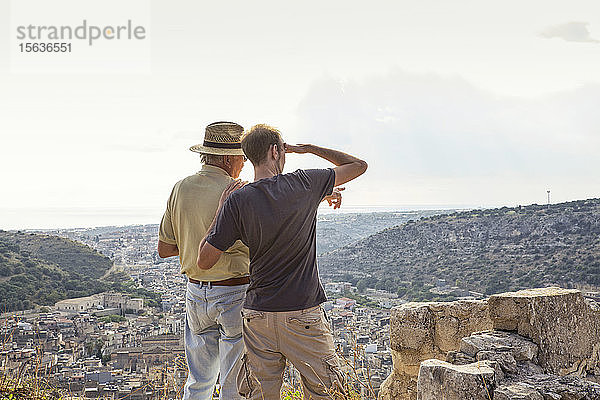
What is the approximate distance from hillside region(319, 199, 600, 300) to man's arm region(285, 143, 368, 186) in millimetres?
10231

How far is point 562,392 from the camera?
2551mm

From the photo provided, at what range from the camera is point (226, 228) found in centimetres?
303

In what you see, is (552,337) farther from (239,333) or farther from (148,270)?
(148,270)

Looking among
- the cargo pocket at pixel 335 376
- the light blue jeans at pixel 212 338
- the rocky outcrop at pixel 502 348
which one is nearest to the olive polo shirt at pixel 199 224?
the light blue jeans at pixel 212 338

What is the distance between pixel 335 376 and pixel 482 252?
15.9 metres

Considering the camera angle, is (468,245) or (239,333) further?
(468,245)

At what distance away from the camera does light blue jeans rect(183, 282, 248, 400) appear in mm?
3467

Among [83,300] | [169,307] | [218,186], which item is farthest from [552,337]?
[83,300]

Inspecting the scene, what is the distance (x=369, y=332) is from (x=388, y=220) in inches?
589

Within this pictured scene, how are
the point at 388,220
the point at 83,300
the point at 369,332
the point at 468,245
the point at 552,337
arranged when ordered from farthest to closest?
the point at 388,220, the point at 468,245, the point at 83,300, the point at 369,332, the point at 552,337

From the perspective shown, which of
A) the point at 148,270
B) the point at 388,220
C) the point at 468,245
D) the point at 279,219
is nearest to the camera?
the point at 279,219

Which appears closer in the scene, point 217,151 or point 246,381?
point 246,381

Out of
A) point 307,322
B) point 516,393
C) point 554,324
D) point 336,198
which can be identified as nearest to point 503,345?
point 554,324

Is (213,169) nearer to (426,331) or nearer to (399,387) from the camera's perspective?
(426,331)
